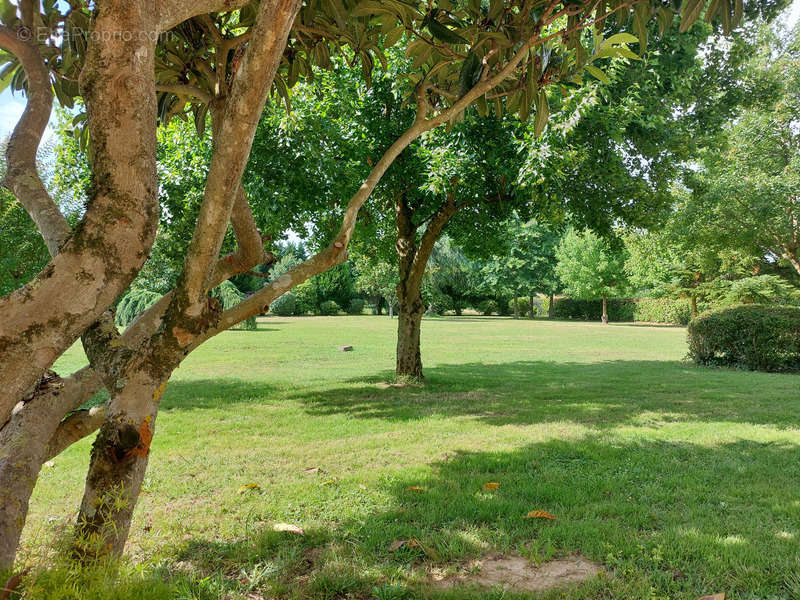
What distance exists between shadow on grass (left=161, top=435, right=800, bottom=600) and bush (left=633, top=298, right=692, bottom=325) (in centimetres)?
3744

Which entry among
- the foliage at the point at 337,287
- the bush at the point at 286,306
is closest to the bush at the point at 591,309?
the foliage at the point at 337,287

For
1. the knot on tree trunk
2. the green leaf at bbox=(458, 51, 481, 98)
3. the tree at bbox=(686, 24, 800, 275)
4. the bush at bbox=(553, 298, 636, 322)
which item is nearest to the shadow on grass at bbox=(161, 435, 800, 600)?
the knot on tree trunk

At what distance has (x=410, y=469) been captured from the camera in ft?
15.6

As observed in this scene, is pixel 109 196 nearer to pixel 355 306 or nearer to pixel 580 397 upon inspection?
pixel 580 397

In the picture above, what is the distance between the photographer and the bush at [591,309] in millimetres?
45219

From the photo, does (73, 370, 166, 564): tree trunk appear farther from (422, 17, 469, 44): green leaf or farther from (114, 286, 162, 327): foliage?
(114, 286, 162, 327): foliage

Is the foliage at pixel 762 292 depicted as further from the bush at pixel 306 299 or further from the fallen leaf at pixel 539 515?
the bush at pixel 306 299

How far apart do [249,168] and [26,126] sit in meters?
5.38

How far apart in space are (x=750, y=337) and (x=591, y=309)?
34945mm

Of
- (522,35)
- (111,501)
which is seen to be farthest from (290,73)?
(111,501)

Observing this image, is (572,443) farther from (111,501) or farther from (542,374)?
(542,374)

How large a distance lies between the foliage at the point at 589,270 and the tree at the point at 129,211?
1541 inches

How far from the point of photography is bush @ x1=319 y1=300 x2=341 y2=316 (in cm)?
5047

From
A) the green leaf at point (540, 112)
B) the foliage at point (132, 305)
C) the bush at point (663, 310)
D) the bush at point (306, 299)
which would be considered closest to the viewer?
the green leaf at point (540, 112)
